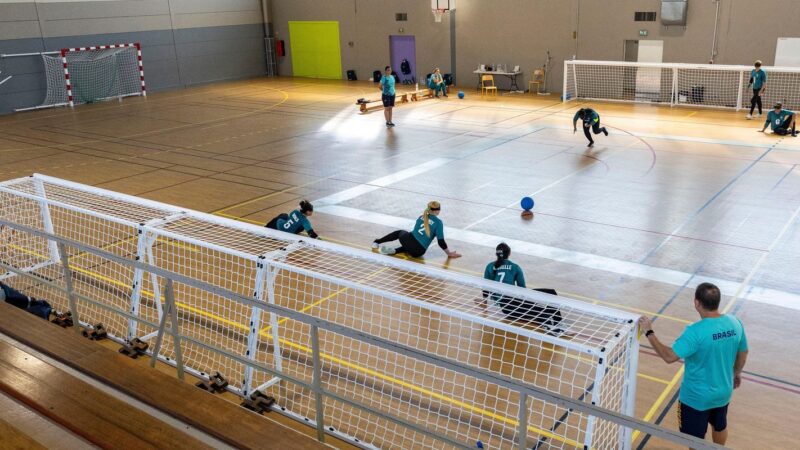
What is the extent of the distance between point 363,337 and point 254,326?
3059mm

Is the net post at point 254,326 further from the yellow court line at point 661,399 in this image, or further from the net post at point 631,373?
the yellow court line at point 661,399

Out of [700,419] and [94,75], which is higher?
[94,75]

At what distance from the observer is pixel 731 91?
1040 inches

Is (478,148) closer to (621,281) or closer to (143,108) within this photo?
(621,281)

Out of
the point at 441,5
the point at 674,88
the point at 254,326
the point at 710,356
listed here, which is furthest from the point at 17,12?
the point at 710,356

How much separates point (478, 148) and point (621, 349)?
15.0 metres

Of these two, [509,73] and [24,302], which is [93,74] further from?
[24,302]

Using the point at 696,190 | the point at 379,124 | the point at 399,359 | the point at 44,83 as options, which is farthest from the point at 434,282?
the point at 44,83

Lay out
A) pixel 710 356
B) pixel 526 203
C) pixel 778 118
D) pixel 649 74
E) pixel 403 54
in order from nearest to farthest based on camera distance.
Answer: pixel 710 356, pixel 526 203, pixel 778 118, pixel 649 74, pixel 403 54

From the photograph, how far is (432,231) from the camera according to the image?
12.2 m

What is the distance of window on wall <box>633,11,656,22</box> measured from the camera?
27562 millimetres

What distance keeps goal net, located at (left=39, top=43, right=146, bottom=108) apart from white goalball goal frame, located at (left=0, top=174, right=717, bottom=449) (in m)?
21.4

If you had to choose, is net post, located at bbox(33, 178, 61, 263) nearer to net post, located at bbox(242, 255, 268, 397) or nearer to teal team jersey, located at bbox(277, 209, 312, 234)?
teal team jersey, located at bbox(277, 209, 312, 234)

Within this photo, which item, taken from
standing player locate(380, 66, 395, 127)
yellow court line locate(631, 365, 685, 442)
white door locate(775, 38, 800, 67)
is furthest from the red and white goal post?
yellow court line locate(631, 365, 685, 442)
